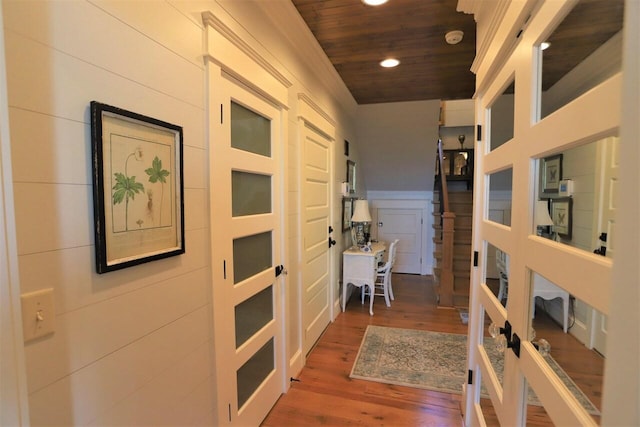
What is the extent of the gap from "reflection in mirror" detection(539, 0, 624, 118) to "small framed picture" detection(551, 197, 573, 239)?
0.88 ft

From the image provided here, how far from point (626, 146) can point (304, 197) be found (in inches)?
92.5

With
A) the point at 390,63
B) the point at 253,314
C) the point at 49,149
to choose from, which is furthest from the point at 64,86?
the point at 390,63

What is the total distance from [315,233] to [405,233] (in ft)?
11.1

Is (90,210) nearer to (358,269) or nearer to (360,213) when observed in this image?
(358,269)

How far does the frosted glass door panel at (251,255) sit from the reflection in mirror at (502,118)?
1426 mm

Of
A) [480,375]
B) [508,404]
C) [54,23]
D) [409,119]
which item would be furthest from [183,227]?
[409,119]

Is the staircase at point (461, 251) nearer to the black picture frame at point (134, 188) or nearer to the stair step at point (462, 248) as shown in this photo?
the stair step at point (462, 248)

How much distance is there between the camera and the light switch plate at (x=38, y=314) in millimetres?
765

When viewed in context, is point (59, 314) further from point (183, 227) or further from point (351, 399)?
point (351, 399)

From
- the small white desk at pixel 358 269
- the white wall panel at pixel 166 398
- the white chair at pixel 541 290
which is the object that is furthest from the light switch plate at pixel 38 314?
the small white desk at pixel 358 269

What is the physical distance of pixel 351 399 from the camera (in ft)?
7.66

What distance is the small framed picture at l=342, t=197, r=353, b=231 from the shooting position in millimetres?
4180

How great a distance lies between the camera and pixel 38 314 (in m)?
0.79

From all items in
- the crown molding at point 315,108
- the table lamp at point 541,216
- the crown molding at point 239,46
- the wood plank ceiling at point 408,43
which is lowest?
the table lamp at point 541,216
